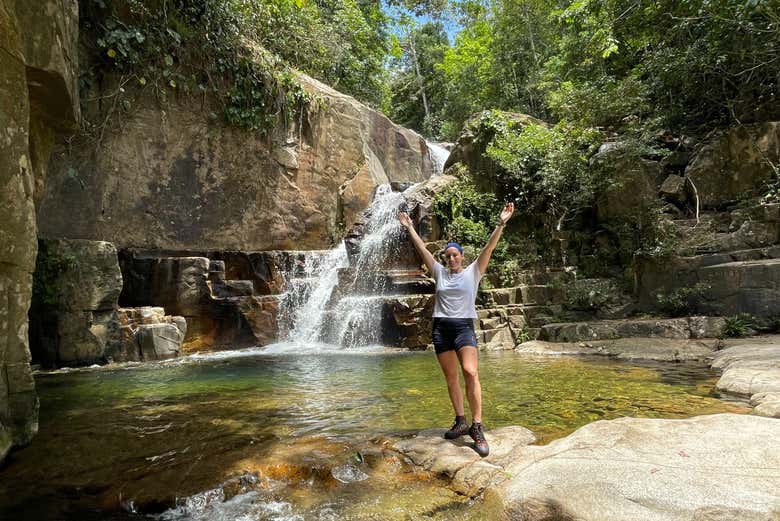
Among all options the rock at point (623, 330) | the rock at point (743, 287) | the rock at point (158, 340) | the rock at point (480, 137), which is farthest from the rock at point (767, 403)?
the rock at point (480, 137)

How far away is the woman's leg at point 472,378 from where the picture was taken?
11.1ft

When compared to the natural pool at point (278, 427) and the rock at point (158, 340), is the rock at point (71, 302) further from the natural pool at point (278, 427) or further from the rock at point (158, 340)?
the natural pool at point (278, 427)

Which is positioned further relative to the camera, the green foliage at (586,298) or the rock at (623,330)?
the green foliage at (586,298)

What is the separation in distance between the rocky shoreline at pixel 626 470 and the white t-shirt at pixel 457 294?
979mm

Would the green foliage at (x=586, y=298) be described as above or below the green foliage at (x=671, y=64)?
below

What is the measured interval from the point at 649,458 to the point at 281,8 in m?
16.5

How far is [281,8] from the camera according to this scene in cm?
1503

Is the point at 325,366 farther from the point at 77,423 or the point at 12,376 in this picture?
the point at 12,376

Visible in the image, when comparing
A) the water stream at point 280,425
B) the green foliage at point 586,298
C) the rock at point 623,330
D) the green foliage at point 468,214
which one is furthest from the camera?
the green foliage at point 468,214

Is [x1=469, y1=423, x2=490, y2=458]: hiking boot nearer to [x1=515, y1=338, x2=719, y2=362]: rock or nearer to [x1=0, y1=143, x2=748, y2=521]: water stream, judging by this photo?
[x1=0, y1=143, x2=748, y2=521]: water stream

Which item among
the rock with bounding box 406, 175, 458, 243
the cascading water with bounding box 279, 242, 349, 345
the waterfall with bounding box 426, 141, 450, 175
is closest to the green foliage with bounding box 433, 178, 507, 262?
the rock with bounding box 406, 175, 458, 243

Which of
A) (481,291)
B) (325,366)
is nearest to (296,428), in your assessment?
(325,366)

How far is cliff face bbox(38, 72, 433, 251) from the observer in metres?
11.6

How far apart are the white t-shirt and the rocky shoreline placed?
98 cm
